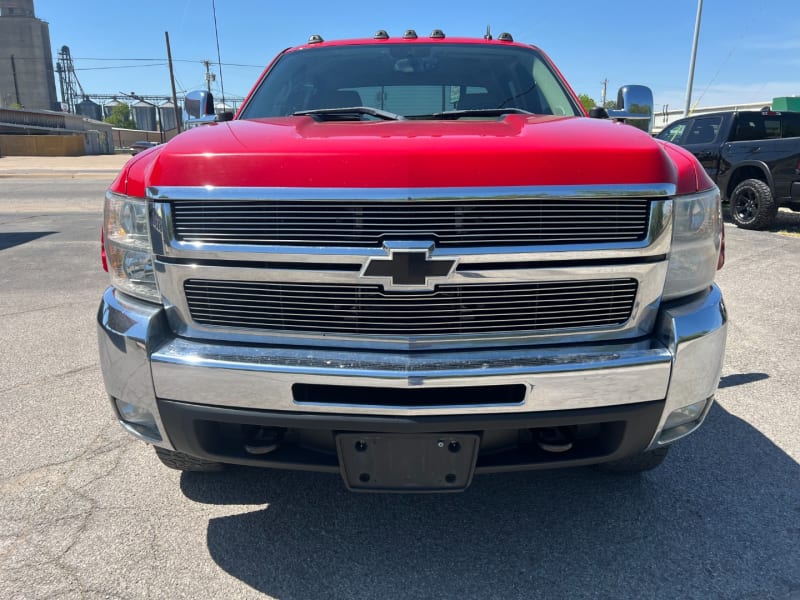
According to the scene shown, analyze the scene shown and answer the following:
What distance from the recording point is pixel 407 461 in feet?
6.35

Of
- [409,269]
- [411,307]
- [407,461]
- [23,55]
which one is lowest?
[407,461]

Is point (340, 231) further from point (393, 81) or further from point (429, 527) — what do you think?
point (393, 81)

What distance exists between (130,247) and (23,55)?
11937cm

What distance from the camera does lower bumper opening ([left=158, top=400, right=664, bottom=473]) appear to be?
6.11ft

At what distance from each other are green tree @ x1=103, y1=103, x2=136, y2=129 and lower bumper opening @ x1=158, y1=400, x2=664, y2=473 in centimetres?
11723

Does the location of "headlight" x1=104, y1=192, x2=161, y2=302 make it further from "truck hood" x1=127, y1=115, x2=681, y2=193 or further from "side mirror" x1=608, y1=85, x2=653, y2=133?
"side mirror" x1=608, y1=85, x2=653, y2=133

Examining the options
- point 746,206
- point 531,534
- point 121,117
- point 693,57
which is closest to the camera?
point 531,534

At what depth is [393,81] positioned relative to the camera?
11.4 feet

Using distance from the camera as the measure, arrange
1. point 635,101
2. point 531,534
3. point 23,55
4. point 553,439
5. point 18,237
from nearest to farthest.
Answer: point 553,439, point 531,534, point 635,101, point 18,237, point 23,55

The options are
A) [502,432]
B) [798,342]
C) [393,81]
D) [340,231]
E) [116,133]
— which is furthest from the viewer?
[116,133]

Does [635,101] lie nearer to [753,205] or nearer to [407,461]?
[407,461]

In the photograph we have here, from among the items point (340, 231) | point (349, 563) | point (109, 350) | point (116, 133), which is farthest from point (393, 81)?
point (116, 133)

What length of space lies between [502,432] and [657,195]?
0.88 metres

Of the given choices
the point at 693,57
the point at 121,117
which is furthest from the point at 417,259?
the point at 121,117
